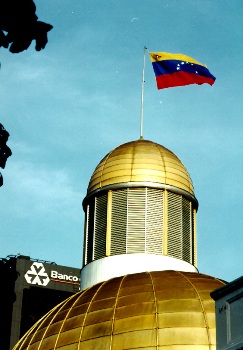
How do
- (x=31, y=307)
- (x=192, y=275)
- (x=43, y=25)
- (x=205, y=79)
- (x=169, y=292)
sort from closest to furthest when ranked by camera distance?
1. (x=43, y=25)
2. (x=169, y=292)
3. (x=192, y=275)
4. (x=205, y=79)
5. (x=31, y=307)

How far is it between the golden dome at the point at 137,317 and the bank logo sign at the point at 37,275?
43.6m

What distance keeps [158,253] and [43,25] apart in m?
19.8

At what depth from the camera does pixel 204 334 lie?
69.2 ft

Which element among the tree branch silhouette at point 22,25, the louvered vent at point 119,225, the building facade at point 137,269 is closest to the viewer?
the tree branch silhouette at point 22,25

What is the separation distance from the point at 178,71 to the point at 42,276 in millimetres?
42303

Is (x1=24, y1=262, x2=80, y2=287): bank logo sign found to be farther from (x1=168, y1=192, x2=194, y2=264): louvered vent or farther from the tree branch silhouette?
the tree branch silhouette

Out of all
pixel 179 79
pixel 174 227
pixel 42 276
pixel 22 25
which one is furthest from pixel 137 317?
pixel 42 276

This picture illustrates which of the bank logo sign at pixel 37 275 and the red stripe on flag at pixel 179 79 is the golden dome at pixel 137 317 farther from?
→ the bank logo sign at pixel 37 275

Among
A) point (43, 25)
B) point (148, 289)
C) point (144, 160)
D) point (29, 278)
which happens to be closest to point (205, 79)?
point (144, 160)

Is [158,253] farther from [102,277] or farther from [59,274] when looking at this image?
[59,274]

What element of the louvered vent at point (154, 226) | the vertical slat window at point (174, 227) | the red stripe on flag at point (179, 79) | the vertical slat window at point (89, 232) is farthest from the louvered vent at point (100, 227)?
the red stripe on flag at point (179, 79)

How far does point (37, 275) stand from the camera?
225ft

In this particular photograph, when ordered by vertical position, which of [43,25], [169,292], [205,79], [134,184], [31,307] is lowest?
[43,25]

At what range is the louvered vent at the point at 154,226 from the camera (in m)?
27.2
